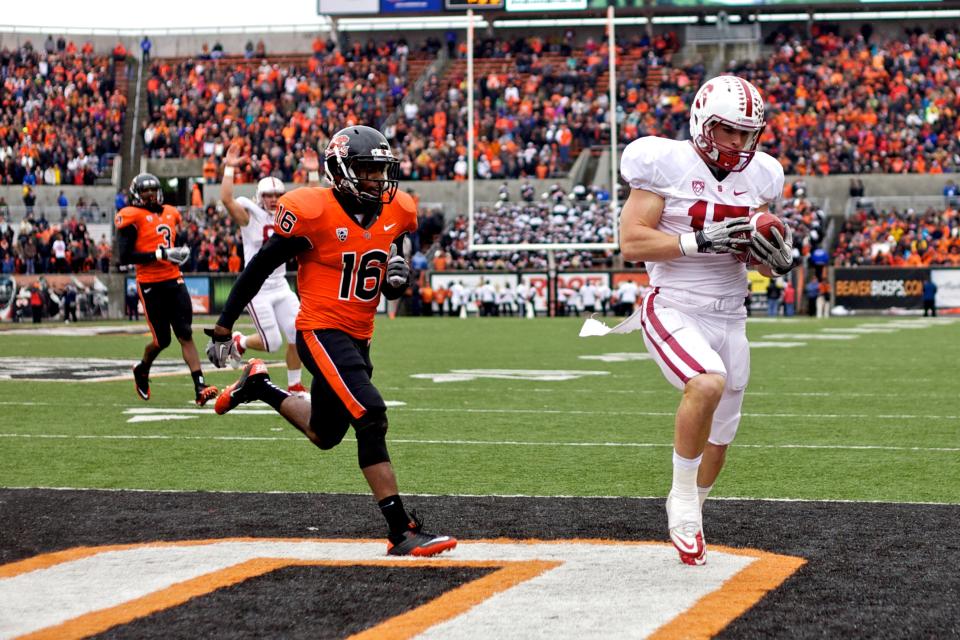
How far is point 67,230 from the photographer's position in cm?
3534

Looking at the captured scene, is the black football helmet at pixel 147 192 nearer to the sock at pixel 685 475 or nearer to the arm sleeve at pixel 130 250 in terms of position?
the arm sleeve at pixel 130 250

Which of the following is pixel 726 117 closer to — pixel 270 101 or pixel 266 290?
pixel 266 290

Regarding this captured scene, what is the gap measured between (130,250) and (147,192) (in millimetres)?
487

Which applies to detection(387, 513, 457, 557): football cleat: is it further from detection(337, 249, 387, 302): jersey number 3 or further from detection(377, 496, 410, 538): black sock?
detection(337, 249, 387, 302): jersey number 3

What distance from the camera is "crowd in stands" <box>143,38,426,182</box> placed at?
1540 inches

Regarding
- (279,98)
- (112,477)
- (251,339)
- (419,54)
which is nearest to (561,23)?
(419,54)

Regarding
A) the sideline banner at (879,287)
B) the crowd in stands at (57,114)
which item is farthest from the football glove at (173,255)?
the crowd in stands at (57,114)

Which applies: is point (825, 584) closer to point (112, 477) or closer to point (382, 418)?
point (382, 418)

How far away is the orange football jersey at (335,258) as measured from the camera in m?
5.32

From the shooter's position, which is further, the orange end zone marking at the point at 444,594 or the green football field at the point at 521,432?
the green football field at the point at 521,432

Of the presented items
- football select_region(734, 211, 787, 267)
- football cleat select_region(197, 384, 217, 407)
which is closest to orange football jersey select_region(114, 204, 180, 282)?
football cleat select_region(197, 384, 217, 407)

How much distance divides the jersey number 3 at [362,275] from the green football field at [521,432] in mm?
1369

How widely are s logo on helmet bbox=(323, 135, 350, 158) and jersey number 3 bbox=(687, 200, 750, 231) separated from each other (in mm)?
1321

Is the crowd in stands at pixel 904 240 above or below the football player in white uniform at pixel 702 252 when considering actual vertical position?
below
